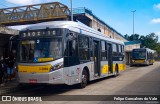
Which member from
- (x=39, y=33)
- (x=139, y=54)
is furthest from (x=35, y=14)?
(x=39, y=33)

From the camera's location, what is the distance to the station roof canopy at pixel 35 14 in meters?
34.6

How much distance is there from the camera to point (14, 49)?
12016 millimetres

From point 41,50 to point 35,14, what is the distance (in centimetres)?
2665

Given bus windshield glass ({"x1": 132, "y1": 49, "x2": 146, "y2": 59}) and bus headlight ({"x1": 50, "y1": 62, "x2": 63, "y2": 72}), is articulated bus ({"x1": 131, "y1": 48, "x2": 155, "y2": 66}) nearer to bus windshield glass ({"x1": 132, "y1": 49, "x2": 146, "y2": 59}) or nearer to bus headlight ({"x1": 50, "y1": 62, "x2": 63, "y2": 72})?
bus windshield glass ({"x1": 132, "y1": 49, "x2": 146, "y2": 59})

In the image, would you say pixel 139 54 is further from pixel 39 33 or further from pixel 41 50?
pixel 41 50

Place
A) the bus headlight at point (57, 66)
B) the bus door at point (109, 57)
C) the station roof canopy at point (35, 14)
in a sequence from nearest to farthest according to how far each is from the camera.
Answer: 1. the bus headlight at point (57, 66)
2. the bus door at point (109, 57)
3. the station roof canopy at point (35, 14)

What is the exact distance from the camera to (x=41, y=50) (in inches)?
445

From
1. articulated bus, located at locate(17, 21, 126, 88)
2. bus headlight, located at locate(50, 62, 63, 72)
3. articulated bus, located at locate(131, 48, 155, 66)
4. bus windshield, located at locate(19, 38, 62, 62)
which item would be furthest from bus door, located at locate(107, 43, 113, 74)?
articulated bus, located at locate(131, 48, 155, 66)

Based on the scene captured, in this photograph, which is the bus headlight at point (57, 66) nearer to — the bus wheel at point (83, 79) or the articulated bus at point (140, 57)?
the bus wheel at point (83, 79)

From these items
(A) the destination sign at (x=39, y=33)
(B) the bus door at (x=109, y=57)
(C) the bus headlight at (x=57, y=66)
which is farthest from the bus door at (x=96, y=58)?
(C) the bus headlight at (x=57, y=66)

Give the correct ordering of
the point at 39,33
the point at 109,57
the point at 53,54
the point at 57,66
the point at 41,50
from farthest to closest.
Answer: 1. the point at 109,57
2. the point at 39,33
3. the point at 41,50
4. the point at 53,54
5. the point at 57,66

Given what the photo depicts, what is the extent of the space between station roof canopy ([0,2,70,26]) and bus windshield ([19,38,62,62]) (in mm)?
23026

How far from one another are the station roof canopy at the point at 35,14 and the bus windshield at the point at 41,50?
23026 millimetres

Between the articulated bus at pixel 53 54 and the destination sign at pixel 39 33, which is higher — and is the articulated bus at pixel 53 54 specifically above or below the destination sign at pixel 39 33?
below
